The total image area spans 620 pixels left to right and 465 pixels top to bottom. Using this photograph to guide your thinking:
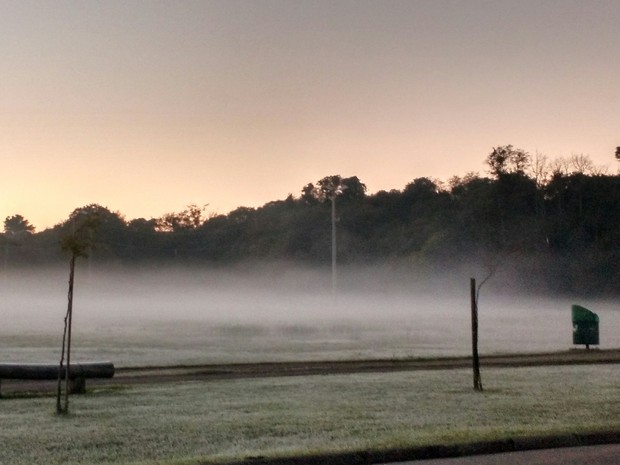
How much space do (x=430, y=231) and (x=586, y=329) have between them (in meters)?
47.5

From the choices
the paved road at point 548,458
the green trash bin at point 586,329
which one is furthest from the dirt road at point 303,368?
the paved road at point 548,458

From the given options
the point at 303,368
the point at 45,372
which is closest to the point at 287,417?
the point at 45,372

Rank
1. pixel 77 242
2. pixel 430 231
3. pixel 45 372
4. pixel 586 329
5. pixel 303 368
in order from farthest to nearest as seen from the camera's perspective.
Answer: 1. pixel 430 231
2. pixel 586 329
3. pixel 303 368
4. pixel 45 372
5. pixel 77 242

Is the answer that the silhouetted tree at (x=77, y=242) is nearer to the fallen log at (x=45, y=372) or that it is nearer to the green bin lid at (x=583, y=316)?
the fallen log at (x=45, y=372)

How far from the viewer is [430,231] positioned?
74.8m

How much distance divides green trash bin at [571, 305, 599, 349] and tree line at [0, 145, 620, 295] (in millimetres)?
24637

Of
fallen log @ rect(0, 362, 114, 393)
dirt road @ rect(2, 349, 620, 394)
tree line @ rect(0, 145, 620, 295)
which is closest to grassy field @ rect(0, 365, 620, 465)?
fallen log @ rect(0, 362, 114, 393)

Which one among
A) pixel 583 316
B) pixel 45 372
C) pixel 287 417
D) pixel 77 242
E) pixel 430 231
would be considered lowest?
pixel 287 417

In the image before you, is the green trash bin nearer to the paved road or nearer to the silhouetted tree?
the paved road

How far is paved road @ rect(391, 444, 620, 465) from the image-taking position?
9.90m

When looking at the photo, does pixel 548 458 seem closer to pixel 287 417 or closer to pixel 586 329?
pixel 287 417

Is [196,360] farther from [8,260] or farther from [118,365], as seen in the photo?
[8,260]

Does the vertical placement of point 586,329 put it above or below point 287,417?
above

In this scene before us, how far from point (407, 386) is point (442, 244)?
54.7 m
